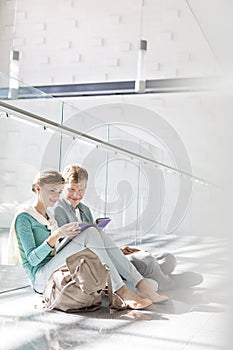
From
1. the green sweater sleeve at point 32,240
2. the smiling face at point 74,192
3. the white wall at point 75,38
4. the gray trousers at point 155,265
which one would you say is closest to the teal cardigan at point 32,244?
the green sweater sleeve at point 32,240

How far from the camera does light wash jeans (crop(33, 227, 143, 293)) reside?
123cm

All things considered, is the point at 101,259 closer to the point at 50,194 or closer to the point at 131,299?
the point at 131,299

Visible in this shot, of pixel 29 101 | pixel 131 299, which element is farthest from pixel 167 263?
pixel 29 101

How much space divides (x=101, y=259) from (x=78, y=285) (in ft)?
0.35

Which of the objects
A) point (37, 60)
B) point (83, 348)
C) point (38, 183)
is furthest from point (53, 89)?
point (83, 348)

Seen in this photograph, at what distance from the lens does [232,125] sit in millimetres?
248

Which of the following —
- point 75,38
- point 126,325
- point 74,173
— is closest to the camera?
point 126,325

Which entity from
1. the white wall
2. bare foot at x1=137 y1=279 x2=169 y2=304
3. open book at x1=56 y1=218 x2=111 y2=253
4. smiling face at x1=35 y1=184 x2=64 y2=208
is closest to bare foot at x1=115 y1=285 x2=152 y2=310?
bare foot at x1=137 y1=279 x2=169 y2=304

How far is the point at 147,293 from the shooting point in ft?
4.08

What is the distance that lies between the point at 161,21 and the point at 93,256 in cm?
90

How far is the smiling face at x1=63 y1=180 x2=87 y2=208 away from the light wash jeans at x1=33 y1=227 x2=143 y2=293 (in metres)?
0.09

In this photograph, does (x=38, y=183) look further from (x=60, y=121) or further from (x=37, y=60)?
(x=37, y=60)

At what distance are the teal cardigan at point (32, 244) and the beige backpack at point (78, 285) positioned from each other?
72mm

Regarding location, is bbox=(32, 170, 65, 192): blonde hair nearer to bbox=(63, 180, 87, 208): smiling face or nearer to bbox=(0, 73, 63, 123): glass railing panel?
bbox=(63, 180, 87, 208): smiling face
